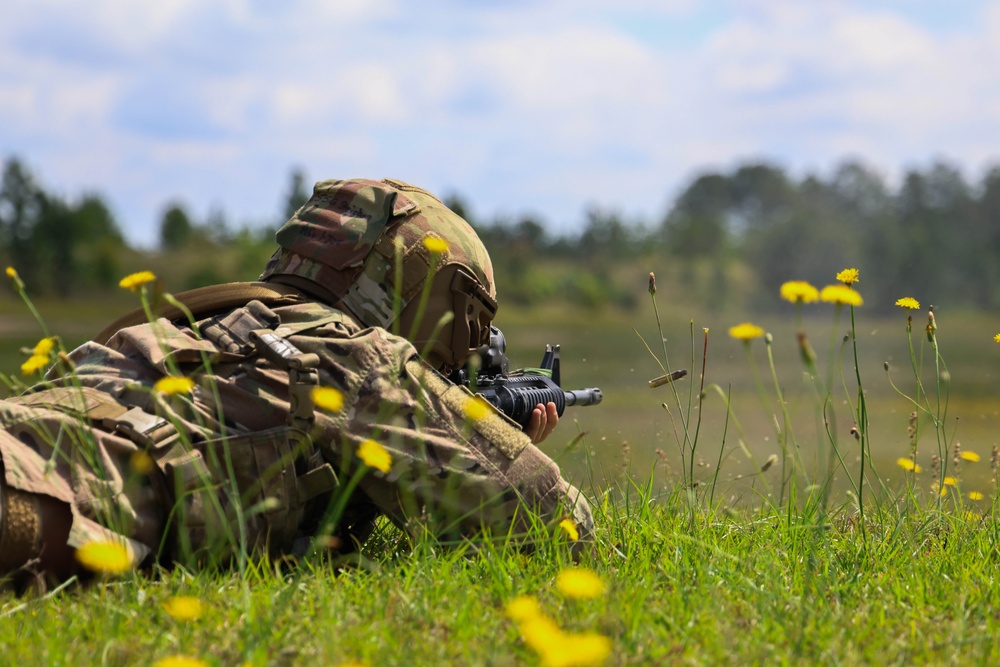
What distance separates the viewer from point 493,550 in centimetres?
297

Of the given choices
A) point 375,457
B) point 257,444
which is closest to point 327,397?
point 375,457

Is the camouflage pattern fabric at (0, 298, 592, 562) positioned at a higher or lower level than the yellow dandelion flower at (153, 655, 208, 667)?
higher

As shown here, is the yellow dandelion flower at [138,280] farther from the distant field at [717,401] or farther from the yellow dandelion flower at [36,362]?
the distant field at [717,401]

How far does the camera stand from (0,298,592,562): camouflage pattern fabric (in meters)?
2.84

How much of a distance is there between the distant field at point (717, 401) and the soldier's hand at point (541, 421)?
4.5 inches

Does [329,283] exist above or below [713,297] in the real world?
above

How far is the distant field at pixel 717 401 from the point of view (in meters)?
A: 5.59

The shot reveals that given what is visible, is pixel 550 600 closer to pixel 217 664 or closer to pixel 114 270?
pixel 217 664

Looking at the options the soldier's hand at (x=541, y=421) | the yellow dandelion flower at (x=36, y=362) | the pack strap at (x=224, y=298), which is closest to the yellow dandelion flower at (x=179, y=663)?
the yellow dandelion flower at (x=36, y=362)

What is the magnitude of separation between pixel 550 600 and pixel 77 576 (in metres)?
1.32

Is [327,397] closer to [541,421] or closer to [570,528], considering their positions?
[570,528]

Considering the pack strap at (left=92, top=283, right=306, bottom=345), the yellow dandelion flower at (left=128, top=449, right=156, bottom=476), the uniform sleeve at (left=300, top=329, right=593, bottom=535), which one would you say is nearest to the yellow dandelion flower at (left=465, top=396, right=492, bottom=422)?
the uniform sleeve at (left=300, top=329, right=593, bottom=535)

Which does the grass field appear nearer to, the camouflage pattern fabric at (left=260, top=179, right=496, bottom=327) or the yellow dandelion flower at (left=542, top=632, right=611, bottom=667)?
the yellow dandelion flower at (left=542, top=632, right=611, bottom=667)

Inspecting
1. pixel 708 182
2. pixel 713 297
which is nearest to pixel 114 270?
pixel 713 297
